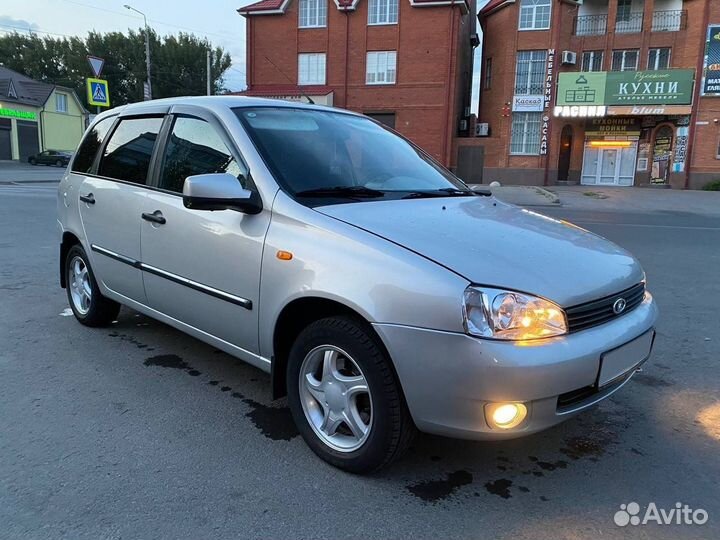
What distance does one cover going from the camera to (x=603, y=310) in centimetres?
266

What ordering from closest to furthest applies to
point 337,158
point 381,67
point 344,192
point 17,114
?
point 344,192 → point 337,158 → point 381,67 → point 17,114

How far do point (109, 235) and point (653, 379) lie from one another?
4.07 metres

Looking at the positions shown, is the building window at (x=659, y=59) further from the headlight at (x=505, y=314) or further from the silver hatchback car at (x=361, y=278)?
the headlight at (x=505, y=314)

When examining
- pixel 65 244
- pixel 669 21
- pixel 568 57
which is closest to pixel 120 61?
pixel 568 57

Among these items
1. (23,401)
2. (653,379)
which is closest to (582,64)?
(653,379)

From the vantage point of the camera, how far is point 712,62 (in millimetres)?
29000

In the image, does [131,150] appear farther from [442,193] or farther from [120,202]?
[442,193]

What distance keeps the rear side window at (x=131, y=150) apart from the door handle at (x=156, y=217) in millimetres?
319

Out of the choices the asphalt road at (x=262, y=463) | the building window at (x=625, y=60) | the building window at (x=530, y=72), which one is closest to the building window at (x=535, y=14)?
the building window at (x=530, y=72)

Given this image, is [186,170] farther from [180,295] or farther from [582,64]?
[582,64]

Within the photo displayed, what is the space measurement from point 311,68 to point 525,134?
13.0m

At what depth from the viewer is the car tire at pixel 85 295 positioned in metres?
4.77

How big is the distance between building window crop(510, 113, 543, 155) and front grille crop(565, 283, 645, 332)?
99.5ft

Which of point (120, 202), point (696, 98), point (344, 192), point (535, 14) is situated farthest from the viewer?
point (535, 14)
